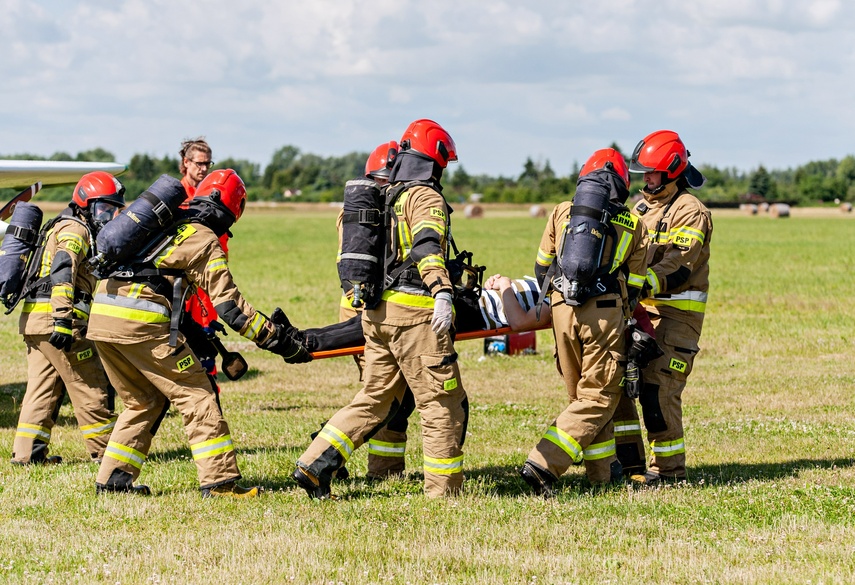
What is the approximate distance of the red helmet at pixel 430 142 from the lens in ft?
23.5

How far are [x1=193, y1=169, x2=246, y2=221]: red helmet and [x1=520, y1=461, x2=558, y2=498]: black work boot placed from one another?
9.09ft

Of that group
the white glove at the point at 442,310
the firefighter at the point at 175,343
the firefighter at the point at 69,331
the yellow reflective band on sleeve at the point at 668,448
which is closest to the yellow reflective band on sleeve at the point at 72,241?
the firefighter at the point at 69,331

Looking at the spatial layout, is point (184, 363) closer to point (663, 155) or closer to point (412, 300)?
point (412, 300)

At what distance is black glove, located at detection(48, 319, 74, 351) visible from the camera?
8.27 m

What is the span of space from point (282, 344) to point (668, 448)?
3.01m

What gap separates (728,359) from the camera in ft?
49.3

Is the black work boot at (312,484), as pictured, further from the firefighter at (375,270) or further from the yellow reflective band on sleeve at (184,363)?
the yellow reflective band on sleeve at (184,363)

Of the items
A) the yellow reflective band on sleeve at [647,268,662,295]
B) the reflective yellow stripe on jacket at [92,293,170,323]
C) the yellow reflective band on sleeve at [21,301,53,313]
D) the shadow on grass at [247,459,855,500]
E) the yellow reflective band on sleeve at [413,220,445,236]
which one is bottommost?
the shadow on grass at [247,459,855,500]

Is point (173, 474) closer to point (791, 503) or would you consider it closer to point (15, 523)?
point (15, 523)

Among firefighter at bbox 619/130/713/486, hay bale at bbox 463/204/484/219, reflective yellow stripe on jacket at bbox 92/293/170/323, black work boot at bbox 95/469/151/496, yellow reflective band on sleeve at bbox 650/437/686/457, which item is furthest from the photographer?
hay bale at bbox 463/204/484/219

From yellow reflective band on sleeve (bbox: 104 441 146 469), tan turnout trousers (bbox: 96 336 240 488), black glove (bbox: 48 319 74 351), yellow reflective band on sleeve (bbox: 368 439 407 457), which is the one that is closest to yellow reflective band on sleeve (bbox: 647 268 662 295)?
yellow reflective band on sleeve (bbox: 368 439 407 457)

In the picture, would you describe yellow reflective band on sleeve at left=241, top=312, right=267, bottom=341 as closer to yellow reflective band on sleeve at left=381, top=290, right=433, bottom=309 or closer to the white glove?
yellow reflective band on sleeve at left=381, top=290, right=433, bottom=309

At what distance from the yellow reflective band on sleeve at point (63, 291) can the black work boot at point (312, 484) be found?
258 centimetres

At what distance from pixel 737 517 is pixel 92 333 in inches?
174
